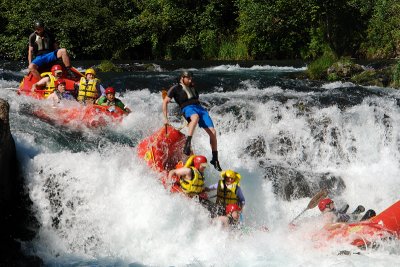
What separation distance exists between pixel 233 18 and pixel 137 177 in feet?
77.0

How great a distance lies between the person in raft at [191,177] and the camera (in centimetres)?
772

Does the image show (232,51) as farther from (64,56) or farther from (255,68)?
(64,56)

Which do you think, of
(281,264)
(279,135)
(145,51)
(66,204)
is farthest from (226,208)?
(145,51)

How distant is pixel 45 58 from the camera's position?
38.0ft

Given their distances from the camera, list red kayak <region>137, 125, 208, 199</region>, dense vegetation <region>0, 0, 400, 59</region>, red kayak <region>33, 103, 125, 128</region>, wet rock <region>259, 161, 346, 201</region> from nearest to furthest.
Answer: red kayak <region>137, 125, 208, 199</region> < wet rock <region>259, 161, 346, 201</region> < red kayak <region>33, 103, 125, 128</region> < dense vegetation <region>0, 0, 400, 59</region>

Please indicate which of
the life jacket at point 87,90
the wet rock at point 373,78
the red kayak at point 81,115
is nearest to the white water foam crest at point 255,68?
the wet rock at point 373,78

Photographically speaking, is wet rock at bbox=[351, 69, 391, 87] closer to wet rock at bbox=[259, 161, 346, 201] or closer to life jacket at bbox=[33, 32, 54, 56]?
wet rock at bbox=[259, 161, 346, 201]

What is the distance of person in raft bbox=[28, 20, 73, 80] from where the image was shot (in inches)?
448

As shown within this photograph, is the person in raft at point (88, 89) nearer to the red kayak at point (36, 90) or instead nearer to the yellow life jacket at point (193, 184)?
the red kayak at point (36, 90)

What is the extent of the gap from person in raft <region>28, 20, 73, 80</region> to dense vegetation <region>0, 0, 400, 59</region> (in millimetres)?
15637

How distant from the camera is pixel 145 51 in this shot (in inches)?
1164

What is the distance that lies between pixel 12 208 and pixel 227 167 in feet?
14.0

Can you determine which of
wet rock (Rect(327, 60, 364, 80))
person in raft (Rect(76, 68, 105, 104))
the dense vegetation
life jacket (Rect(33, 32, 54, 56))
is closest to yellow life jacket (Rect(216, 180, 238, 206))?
person in raft (Rect(76, 68, 105, 104))

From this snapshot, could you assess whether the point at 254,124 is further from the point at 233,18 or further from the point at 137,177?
the point at 233,18
